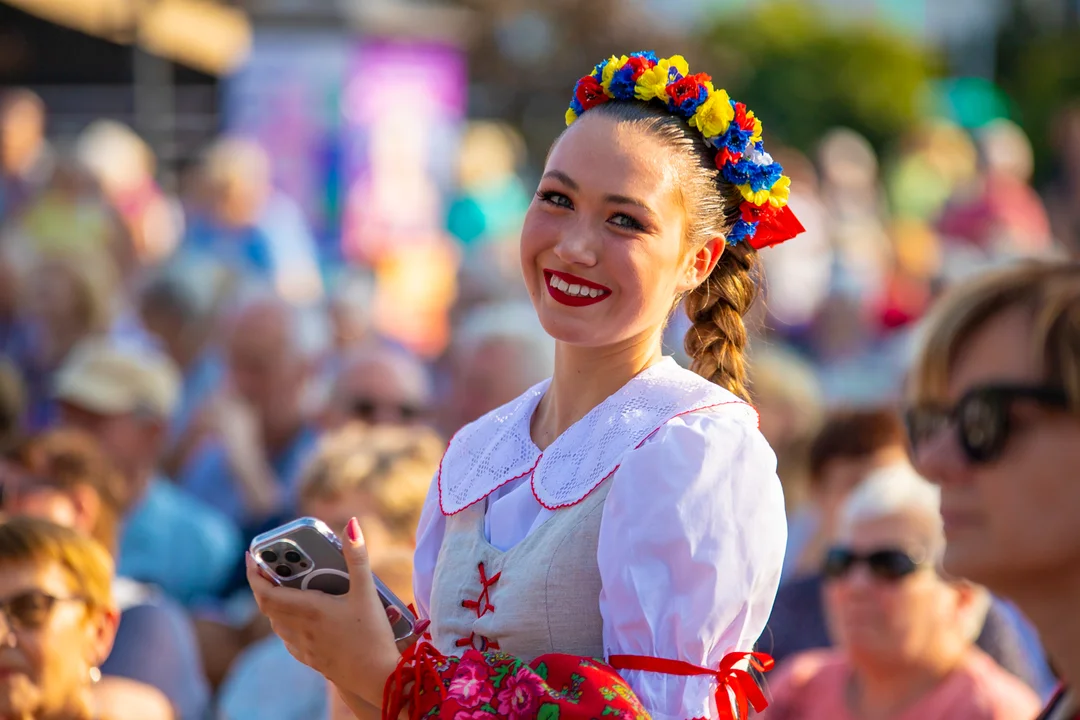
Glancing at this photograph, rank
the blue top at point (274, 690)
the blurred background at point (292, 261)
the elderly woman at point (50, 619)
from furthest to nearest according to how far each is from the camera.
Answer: the blurred background at point (292, 261) < the blue top at point (274, 690) < the elderly woman at point (50, 619)

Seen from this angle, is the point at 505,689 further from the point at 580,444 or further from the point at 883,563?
the point at 883,563

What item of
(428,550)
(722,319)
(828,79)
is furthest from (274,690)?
(828,79)

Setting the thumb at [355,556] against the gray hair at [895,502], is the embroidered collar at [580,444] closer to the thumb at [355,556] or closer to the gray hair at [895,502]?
the thumb at [355,556]

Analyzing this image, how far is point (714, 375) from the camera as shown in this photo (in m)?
2.56

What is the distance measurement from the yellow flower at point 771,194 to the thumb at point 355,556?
802mm

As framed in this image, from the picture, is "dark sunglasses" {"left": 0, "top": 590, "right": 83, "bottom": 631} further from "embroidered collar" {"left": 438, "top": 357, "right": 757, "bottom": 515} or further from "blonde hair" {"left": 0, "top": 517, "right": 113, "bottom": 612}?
"embroidered collar" {"left": 438, "top": 357, "right": 757, "bottom": 515}

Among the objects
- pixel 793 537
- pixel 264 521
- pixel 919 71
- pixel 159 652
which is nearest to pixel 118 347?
pixel 264 521

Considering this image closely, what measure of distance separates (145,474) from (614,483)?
382 centimetres

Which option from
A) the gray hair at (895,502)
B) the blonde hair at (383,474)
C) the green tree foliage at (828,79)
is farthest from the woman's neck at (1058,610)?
the green tree foliage at (828,79)

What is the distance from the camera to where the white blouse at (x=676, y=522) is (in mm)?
2115

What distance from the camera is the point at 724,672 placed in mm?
2160

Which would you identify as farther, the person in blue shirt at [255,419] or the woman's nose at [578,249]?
the person in blue shirt at [255,419]

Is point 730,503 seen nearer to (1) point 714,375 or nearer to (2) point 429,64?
(1) point 714,375

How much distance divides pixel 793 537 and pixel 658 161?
10.2 feet
